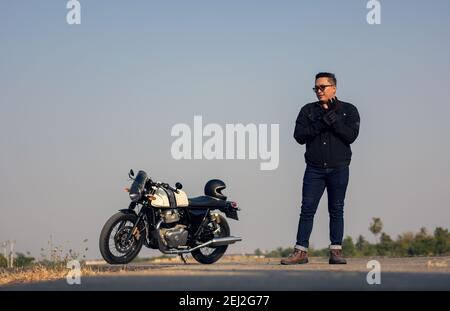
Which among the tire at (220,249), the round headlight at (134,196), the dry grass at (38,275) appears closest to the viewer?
the dry grass at (38,275)

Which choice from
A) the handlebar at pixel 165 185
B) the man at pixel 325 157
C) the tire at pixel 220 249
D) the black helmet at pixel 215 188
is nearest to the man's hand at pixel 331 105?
the man at pixel 325 157

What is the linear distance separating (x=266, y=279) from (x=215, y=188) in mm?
5165

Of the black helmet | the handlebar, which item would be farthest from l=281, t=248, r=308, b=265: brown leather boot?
the black helmet

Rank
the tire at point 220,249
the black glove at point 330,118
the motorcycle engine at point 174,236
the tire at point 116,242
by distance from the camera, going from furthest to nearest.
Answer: the tire at point 220,249, the motorcycle engine at point 174,236, the tire at point 116,242, the black glove at point 330,118

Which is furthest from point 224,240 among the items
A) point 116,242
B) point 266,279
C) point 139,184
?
point 266,279

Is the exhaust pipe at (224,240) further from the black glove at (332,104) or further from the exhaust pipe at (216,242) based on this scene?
the black glove at (332,104)

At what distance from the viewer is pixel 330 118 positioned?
41.2 feet

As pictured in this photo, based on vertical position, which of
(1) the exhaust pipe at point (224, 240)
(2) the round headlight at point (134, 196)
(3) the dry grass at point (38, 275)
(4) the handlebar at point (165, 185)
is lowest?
(3) the dry grass at point (38, 275)

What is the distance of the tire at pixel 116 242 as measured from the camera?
13.6m

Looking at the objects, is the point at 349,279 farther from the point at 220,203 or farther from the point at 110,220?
the point at 220,203

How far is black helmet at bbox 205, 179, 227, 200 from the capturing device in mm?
15977

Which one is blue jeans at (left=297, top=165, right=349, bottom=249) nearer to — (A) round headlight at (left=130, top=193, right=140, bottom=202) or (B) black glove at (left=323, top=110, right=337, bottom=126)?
(B) black glove at (left=323, top=110, right=337, bottom=126)

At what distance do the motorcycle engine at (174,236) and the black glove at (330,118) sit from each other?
3654 millimetres
